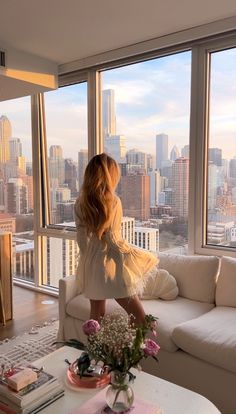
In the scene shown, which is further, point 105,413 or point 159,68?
point 159,68

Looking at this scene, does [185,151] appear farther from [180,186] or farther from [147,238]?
[147,238]

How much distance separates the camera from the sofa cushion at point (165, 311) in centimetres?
234

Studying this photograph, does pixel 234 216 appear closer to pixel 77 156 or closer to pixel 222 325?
pixel 222 325

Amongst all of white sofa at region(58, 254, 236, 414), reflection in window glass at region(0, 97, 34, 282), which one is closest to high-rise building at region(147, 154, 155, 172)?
white sofa at region(58, 254, 236, 414)

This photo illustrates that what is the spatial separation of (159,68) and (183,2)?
2.85 feet

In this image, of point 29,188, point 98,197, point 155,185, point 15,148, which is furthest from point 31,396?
point 15,148

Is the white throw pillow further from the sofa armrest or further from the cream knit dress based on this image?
the sofa armrest

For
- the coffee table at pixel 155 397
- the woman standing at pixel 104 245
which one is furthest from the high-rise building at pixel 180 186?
the coffee table at pixel 155 397

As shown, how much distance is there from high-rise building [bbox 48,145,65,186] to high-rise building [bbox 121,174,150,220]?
0.94 m

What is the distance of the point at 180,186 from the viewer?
11.4 ft

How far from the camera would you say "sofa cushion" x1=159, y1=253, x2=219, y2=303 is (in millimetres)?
2840

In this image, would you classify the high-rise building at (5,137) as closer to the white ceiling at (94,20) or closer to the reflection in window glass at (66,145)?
the reflection in window glass at (66,145)

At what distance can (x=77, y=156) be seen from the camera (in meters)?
4.31

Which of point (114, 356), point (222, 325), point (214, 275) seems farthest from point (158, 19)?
point (114, 356)
